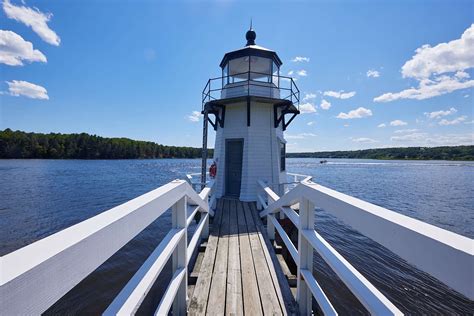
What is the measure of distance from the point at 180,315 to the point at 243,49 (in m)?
8.56

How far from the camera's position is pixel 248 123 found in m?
8.31

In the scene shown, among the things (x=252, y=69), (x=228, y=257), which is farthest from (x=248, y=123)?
(x=228, y=257)

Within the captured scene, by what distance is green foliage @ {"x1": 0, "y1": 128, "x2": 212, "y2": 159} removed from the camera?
6053 cm

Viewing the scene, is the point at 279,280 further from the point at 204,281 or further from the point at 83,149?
the point at 83,149

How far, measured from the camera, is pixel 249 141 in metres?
8.40

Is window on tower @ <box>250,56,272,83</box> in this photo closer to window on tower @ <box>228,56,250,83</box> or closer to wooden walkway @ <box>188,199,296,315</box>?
window on tower @ <box>228,56,250,83</box>

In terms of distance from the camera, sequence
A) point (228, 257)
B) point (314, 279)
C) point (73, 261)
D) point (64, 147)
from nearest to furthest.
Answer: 1. point (73, 261)
2. point (314, 279)
3. point (228, 257)
4. point (64, 147)

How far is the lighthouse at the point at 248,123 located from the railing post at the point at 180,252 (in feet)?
19.1

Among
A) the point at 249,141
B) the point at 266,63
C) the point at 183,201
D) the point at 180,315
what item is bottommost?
the point at 180,315

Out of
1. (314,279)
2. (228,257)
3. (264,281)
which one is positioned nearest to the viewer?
(314,279)

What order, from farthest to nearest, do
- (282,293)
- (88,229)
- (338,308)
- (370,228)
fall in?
(338,308)
(282,293)
(370,228)
(88,229)

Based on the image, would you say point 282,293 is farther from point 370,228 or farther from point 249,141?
point 249,141

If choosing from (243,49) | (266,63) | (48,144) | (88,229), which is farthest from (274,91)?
(48,144)

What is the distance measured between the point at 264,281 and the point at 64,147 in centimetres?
8140
